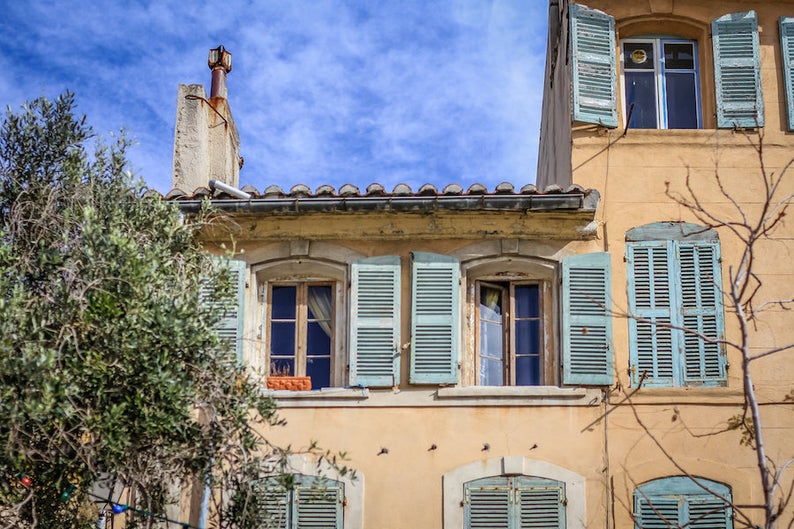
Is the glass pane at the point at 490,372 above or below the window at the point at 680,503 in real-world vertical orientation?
above

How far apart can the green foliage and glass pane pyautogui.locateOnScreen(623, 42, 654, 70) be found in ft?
21.1

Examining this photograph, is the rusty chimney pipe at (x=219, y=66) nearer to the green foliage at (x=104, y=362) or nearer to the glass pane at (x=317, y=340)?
the glass pane at (x=317, y=340)

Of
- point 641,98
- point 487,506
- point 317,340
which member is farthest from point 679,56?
point 487,506

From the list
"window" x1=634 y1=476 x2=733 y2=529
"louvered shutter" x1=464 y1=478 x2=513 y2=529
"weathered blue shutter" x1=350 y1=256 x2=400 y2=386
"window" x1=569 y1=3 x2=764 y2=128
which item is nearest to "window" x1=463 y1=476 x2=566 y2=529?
"louvered shutter" x1=464 y1=478 x2=513 y2=529

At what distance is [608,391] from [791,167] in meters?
3.45

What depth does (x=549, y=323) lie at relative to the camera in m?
13.1

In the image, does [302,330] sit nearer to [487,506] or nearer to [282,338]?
[282,338]

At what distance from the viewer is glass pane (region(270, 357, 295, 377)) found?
13117 millimetres

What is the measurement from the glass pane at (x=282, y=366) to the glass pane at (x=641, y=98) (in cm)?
492

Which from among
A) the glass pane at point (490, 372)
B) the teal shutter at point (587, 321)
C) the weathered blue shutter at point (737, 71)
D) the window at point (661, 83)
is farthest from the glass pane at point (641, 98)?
the glass pane at point (490, 372)

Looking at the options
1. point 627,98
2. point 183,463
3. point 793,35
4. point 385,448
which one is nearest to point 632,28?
point 627,98

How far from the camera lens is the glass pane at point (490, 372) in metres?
13.1

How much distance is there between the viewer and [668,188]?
529 inches

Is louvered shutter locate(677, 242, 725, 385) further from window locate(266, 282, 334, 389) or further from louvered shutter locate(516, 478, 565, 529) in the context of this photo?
window locate(266, 282, 334, 389)
